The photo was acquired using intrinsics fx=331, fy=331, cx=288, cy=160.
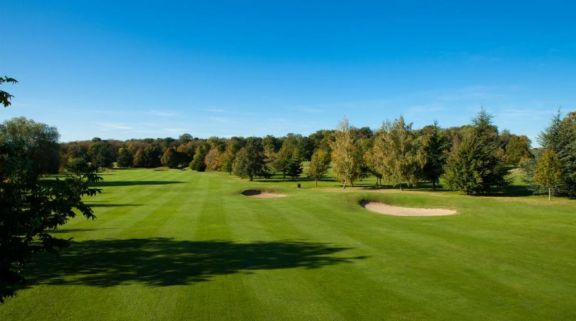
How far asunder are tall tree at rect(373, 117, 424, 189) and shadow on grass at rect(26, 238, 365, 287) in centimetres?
3084

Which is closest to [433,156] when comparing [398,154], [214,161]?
[398,154]

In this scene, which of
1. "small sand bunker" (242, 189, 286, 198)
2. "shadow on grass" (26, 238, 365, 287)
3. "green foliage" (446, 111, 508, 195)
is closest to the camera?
"shadow on grass" (26, 238, 365, 287)

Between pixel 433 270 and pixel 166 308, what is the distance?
9.92m

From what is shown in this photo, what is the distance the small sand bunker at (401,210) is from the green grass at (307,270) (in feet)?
14.8

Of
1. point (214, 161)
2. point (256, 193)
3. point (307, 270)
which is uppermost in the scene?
point (214, 161)

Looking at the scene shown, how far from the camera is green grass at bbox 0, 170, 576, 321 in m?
9.70

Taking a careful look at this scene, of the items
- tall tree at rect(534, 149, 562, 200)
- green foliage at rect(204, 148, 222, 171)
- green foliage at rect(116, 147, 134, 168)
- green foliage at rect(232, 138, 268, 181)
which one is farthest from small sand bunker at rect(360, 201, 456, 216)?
green foliage at rect(116, 147, 134, 168)

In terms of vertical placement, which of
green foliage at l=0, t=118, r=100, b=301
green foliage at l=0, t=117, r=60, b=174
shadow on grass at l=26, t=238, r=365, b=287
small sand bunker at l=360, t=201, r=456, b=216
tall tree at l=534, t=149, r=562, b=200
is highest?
green foliage at l=0, t=117, r=60, b=174

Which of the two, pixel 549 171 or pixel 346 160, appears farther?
pixel 346 160

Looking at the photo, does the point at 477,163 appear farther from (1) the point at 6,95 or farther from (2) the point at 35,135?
(2) the point at 35,135

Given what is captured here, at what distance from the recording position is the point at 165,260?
14.4 metres

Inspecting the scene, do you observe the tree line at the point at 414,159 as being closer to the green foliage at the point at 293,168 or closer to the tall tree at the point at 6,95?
the green foliage at the point at 293,168

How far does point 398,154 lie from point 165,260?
37.5 meters

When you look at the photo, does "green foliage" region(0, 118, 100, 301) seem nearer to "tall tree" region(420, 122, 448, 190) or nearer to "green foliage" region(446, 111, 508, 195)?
"green foliage" region(446, 111, 508, 195)
